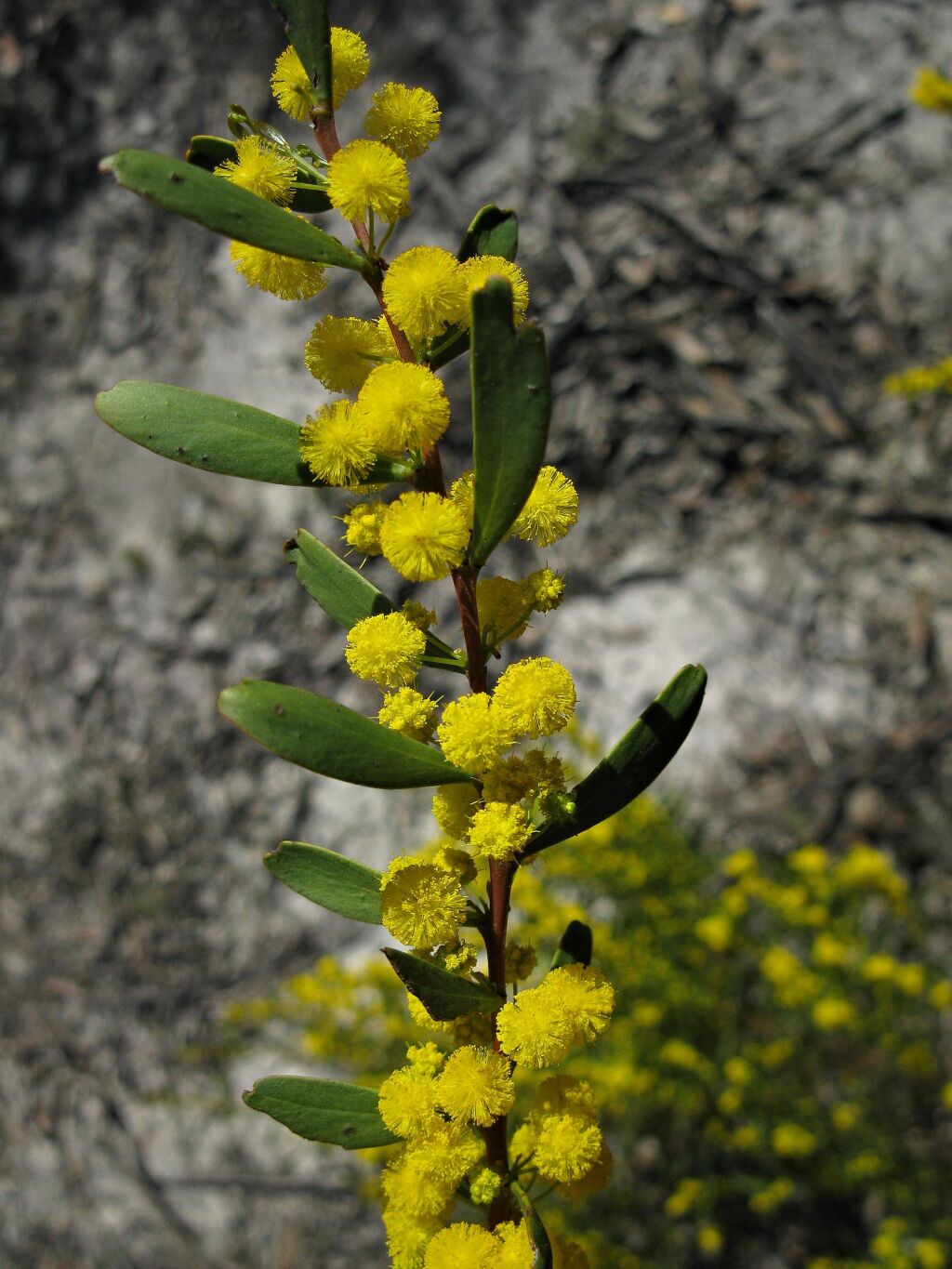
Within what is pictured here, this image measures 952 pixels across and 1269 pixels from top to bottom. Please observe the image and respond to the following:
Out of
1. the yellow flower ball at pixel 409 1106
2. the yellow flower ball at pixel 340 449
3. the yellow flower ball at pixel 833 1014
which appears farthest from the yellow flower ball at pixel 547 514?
the yellow flower ball at pixel 833 1014

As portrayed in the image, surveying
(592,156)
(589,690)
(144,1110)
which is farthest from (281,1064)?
(592,156)

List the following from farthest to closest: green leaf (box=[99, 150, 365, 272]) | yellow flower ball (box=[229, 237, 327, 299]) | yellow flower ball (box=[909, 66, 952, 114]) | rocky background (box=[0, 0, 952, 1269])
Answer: rocky background (box=[0, 0, 952, 1269])
yellow flower ball (box=[909, 66, 952, 114])
yellow flower ball (box=[229, 237, 327, 299])
green leaf (box=[99, 150, 365, 272])

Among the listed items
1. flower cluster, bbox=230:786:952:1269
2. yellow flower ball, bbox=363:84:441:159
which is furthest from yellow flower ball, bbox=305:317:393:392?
flower cluster, bbox=230:786:952:1269

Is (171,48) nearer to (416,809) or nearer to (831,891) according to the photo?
(416,809)

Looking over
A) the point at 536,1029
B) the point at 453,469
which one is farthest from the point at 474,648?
the point at 453,469

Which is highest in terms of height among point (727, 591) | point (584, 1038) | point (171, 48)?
point (171, 48)

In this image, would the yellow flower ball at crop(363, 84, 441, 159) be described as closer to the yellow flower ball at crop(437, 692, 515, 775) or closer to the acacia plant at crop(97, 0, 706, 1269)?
the acacia plant at crop(97, 0, 706, 1269)

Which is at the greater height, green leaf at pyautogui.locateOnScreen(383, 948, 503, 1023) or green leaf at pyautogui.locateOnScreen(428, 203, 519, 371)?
green leaf at pyautogui.locateOnScreen(428, 203, 519, 371)
